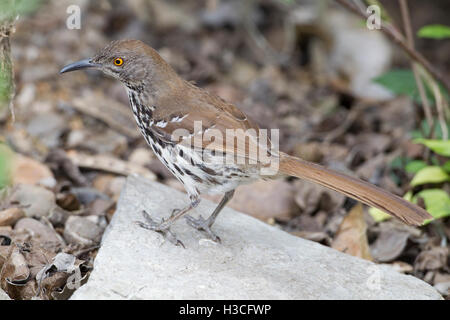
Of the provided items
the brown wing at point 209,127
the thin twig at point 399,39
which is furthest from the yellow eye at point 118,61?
the thin twig at point 399,39

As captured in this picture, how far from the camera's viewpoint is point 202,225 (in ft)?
13.6

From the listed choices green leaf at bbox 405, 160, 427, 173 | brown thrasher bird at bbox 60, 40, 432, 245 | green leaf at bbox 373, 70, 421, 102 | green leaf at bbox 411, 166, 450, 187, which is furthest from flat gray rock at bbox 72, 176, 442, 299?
green leaf at bbox 373, 70, 421, 102

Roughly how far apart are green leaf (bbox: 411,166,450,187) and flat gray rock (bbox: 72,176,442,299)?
1317 millimetres

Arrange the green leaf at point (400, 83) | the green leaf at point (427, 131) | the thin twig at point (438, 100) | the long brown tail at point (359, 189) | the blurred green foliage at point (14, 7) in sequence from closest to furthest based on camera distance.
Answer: the blurred green foliage at point (14, 7)
the long brown tail at point (359, 189)
the thin twig at point (438, 100)
the green leaf at point (427, 131)
the green leaf at point (400, 83)

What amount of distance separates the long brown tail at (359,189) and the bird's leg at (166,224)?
0.69 metres

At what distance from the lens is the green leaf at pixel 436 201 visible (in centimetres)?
461

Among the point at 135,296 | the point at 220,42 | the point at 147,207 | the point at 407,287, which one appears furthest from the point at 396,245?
the point at 220,42

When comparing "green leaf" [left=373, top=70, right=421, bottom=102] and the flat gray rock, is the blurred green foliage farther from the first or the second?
"green leaf" [left=373, top=70, right=421, bottom=102]

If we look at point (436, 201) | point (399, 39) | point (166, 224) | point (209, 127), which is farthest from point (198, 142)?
point (436, 201)

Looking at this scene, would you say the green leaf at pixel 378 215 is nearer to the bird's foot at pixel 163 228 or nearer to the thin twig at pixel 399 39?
the thin twig at pixel 399 39

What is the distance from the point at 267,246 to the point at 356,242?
2.84 ft

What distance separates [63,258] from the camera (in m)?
3.70

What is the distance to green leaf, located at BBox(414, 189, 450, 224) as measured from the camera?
4.61 meters

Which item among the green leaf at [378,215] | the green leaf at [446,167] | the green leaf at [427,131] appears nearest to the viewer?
the green leaf at [378,215]
